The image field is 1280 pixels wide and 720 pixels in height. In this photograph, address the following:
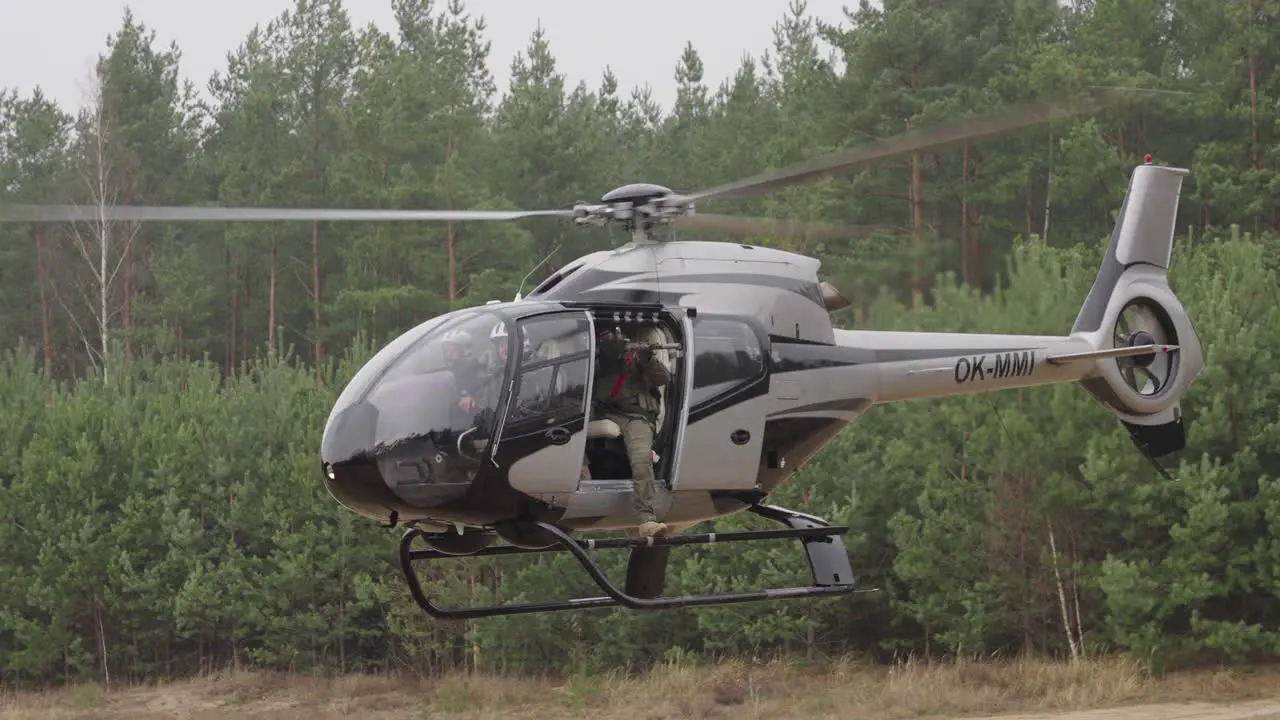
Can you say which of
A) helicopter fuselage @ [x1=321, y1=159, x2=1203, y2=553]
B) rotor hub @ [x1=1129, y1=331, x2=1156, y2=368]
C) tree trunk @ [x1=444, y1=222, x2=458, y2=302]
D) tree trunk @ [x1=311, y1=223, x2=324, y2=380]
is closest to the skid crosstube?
helicopter fuselage @ [x1=321, y1=159, x2=1203, y2=553]

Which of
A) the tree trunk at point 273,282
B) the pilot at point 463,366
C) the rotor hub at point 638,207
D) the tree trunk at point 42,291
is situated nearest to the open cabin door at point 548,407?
the pilot at point 463,366

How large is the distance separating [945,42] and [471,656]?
14113 mm

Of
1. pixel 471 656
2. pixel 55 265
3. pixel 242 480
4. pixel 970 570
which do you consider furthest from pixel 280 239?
pixel 970 570

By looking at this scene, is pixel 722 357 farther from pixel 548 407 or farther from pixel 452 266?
pixel 452 266

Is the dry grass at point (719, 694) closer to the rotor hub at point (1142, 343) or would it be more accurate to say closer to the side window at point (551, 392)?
the rotor hub at point (1142, 343)

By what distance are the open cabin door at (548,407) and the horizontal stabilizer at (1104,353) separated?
4.23m

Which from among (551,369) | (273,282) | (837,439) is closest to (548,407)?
(551,369)

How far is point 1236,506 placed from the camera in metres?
21.7

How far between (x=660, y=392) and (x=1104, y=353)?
3849 mm

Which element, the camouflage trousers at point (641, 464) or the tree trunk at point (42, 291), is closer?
the camouflage trousers at point (641, 464)

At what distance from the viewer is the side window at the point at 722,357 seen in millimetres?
9844

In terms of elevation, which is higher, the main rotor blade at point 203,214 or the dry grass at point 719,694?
the main rotor blade at point 203,214

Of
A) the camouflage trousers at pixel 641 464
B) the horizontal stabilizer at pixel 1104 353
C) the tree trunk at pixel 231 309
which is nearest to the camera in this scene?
the camouflage trousers at pixel 641 464

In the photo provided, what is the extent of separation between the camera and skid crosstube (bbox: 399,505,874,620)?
9.30 meters
